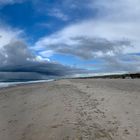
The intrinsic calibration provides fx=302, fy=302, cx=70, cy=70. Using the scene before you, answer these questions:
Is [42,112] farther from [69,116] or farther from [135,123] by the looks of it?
[135,123]

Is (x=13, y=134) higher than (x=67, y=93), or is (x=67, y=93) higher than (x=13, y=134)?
(x=67, y=93)

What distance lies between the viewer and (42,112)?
16125 mm

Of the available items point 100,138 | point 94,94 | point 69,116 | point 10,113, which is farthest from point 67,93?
point 100,138

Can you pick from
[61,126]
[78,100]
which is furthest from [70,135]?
[78,100]

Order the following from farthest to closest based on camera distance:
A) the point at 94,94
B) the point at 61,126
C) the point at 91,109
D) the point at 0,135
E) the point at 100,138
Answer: the point at 94,94 → the point at 91,109 → the point at 0,135 → the point at 61,126 → the point at 100,138

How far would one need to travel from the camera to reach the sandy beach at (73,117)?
12539 millimetres

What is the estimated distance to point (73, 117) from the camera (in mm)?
14328

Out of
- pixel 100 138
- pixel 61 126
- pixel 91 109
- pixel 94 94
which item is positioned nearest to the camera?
pixel 100 138

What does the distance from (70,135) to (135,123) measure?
131 inches

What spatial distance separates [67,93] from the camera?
20.8 metres

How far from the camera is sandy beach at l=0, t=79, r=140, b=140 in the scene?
41.1 feet

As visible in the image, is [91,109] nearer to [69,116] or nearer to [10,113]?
[69,116]

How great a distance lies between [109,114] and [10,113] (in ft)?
20.8

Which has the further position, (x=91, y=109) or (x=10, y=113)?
(x=10, y=113)
